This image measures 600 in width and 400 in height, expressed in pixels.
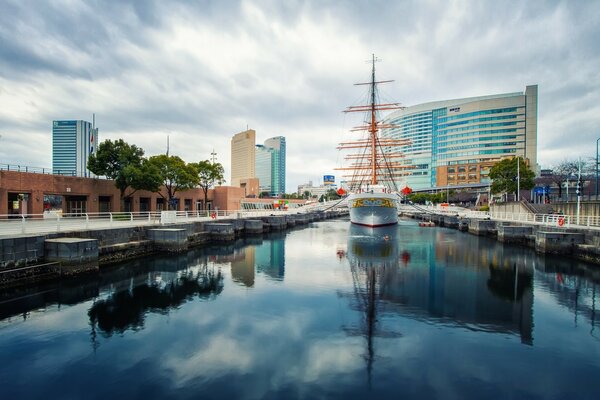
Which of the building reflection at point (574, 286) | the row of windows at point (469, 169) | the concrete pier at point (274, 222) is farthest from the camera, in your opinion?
the row of windows at point (469, 169)

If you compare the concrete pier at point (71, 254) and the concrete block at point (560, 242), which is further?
the concrete block at point (560, 242)

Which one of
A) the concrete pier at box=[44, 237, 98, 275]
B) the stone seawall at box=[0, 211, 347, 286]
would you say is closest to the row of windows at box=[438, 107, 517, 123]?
the stone seawall at box=[0, 211, 347, 286]

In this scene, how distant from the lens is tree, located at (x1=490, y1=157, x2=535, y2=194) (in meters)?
62.4

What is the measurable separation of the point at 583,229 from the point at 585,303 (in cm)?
1406

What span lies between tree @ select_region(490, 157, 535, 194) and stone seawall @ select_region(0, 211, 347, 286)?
55509mm

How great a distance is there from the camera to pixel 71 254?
57.7 ft

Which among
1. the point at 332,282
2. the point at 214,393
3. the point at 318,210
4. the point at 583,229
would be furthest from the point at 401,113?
the point at 214,393

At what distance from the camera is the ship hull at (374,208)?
172 feet

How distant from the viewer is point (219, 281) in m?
19.1

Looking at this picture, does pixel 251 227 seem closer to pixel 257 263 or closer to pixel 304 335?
pixel 257 263

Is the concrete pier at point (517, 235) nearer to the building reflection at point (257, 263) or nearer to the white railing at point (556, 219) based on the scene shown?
the white railing at point (556, 219)

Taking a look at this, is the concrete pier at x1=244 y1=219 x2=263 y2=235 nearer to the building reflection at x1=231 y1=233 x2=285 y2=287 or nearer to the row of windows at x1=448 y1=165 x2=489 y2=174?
the building reflection at x1=231 y1=233 x2=285 y2=287

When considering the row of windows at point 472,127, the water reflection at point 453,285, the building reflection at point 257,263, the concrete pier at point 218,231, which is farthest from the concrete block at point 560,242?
the row of windows at point 472,127

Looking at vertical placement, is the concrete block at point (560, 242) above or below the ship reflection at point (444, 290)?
above
